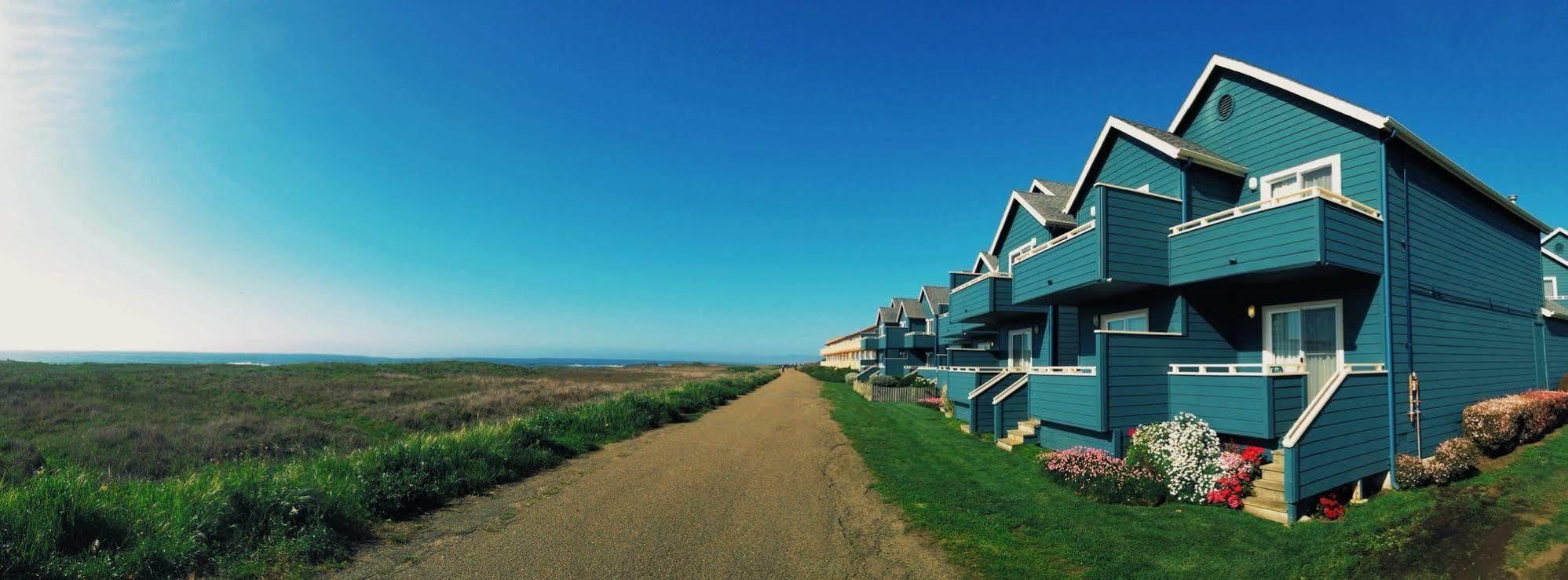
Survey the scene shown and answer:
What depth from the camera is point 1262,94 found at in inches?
532

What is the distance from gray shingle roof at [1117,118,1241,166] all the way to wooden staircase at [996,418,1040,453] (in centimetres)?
727

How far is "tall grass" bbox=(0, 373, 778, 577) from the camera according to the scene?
215 inches

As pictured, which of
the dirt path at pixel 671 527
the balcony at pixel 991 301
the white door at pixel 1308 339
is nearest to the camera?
the dirt path at pixel 671 527

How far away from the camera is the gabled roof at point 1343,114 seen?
440 inches

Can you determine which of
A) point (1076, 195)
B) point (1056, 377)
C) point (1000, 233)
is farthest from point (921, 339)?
point (1056, 377)

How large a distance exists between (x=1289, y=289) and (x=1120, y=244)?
346 cm

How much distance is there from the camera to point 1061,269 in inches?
560

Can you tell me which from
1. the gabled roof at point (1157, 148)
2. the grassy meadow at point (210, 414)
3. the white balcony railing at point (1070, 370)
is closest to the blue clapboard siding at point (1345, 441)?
the white balcony railing at point (1070, 370)

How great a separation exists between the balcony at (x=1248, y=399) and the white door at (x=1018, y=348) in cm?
1048

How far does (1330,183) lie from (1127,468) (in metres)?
7.27

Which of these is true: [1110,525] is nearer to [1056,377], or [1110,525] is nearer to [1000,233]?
[1056,377]

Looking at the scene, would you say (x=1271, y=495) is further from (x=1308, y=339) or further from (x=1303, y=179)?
(x=1303, y=179)

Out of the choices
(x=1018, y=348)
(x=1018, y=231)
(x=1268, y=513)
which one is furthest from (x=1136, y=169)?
(x=1018, y=348)

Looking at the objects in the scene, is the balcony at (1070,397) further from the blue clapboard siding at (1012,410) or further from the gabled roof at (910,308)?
the gabled roof at (910,308)
